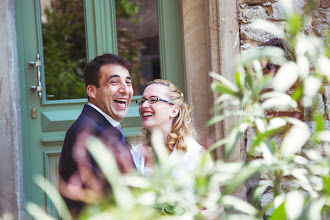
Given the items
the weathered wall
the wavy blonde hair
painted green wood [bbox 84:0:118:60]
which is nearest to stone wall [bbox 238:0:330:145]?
the wavy blonde hair

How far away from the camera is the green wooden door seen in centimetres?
354

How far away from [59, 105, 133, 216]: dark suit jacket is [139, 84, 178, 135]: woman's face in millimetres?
248

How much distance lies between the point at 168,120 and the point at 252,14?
112 cm

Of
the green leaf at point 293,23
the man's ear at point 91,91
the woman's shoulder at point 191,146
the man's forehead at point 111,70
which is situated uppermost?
the green leaf at point 293,23

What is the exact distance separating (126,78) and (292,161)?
5.60 ft

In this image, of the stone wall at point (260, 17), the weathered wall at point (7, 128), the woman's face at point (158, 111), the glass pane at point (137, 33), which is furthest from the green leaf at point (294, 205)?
the glass pane at point (137, 33)

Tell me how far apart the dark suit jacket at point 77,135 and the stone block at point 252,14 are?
1.39 metres

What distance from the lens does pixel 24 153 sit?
3.53 meters

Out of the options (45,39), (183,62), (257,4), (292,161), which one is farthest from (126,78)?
(45,39)

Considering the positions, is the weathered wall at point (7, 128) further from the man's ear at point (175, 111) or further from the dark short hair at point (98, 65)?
the man's ear at point (175, 111)

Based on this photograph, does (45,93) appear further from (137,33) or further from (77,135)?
(137,33)

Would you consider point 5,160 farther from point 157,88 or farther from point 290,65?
point 290,65

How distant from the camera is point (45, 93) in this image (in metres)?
3.61

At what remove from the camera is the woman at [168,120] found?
2793 millimetres
